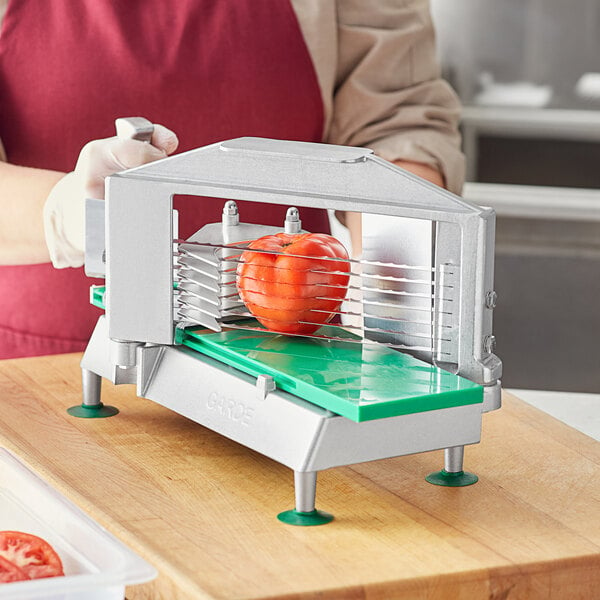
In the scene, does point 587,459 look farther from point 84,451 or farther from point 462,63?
point 462,63

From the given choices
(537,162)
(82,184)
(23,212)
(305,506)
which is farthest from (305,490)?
(537,162)

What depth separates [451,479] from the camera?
94 cm

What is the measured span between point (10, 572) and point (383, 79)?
105cm

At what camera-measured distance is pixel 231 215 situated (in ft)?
3.42

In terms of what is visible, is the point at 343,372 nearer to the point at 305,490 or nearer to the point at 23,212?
the point at 305,490

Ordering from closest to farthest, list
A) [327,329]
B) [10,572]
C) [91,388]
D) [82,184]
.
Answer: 1. [10,572]
2. [327,329]
3. [91,388]
4. [82,184]

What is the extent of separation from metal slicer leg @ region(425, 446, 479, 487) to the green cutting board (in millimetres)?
91

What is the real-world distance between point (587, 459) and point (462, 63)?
2255 millimetres

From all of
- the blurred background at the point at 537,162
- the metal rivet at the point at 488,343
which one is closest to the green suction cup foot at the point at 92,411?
the metal rivet at the point at 488,343

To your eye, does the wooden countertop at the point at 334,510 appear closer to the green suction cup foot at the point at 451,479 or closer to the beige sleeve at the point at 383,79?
the green suction cup foot at the point at 451,479

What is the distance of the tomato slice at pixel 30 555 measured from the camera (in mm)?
764

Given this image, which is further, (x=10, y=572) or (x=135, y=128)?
(x=135, y=128)

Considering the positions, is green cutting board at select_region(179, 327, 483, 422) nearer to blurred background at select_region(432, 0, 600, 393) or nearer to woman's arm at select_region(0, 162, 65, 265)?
woman's arm at select_region(0, 162, 65, 265)

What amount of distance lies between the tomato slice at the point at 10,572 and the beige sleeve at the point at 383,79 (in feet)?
3.11
